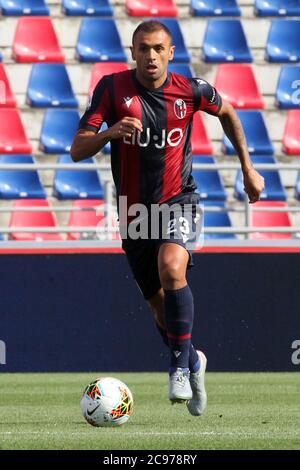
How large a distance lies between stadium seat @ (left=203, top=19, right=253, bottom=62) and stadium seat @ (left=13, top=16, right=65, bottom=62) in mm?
1941

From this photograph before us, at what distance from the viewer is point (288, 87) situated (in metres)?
15.8

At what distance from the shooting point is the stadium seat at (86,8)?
52.1 ft

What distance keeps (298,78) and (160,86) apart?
29.9ft

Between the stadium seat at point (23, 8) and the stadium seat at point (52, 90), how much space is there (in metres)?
0.83

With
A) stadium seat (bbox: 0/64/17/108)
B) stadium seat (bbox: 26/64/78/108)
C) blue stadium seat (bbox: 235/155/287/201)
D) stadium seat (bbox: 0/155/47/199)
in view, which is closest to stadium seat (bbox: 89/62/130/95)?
stadium seat (bbox: 26/64/78/108)

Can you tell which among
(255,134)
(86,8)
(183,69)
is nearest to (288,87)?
(255,134)

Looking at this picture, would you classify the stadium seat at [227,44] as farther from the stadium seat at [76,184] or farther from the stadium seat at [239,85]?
the stadium seat at [76,184]

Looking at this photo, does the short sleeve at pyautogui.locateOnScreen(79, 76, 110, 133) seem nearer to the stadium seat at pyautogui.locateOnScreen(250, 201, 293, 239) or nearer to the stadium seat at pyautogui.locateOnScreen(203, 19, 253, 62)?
the stadium seat at pyautogui.locateOnScreen(250, 201, 293, 239)

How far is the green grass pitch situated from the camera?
19.5 feet

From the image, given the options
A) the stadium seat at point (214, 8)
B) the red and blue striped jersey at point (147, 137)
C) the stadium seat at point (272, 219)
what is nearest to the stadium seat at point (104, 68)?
the stadium seat at point (214, 8)

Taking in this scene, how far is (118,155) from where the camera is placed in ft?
22.8

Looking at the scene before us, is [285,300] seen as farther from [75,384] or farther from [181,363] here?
[181,363]

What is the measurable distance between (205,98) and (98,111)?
66cm

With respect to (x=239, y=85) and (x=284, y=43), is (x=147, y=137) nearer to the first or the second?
(x=239, y=85)
